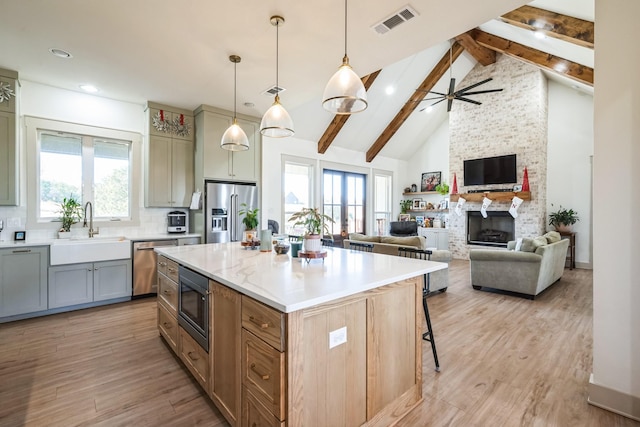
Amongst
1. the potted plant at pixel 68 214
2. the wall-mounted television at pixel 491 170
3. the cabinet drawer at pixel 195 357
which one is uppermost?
the wall-mounted television at pixel 491 170

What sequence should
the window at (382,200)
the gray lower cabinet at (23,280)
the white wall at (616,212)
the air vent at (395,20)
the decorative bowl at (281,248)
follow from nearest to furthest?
the white wall at (616,212)
the air vent at (395,20)
the decorative bowl at (281,248)
the gray lower cabinet at (23,280)
the window at (382,200)

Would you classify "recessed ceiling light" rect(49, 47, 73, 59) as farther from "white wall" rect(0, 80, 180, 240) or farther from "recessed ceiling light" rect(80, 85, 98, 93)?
"white wall" rect(0, 80, 180, 240)

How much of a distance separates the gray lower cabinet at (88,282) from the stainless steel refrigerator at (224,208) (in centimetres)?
124

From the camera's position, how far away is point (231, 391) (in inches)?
66.7

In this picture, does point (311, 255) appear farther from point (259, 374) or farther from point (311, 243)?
point (259, 374)

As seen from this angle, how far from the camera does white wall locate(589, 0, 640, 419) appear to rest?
1.85m

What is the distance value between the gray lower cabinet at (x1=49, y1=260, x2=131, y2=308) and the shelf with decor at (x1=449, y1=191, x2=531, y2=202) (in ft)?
23.9

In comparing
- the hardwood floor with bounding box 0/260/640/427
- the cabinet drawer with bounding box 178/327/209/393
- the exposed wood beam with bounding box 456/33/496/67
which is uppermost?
the exposed wood beam with bounding box 456/33/496/67

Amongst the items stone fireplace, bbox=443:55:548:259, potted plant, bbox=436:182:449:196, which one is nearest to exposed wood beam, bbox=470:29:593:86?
stone fireplace, bbox=443:55:548:259

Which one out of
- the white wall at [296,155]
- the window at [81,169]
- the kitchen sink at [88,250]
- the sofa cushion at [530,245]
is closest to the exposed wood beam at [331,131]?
the white wall at [296,155]

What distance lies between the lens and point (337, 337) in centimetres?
147

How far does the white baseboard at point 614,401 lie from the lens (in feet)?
6.10

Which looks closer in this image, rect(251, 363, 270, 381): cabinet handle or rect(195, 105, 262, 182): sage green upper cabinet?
rect(251, 363, 270, 381): cabinet handle

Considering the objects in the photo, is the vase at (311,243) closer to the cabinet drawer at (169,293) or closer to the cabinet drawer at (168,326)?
the cabinet drawer at (169,293)
